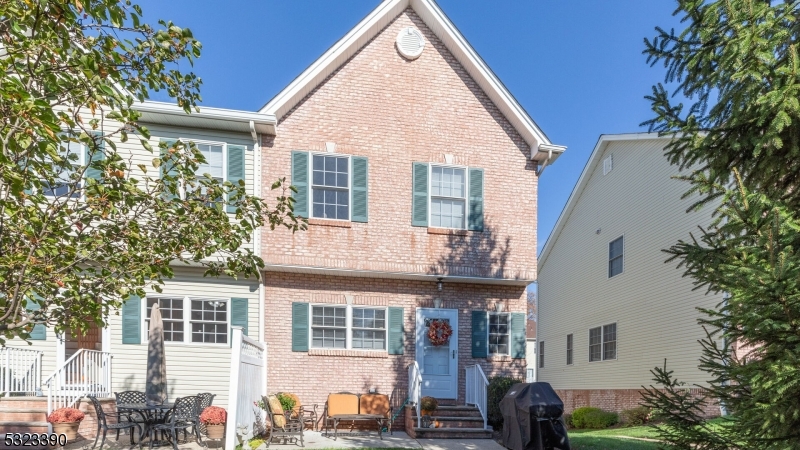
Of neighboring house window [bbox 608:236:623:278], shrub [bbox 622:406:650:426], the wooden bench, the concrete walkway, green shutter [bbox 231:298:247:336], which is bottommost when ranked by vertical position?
shrub [bbox 622:406:650:426]

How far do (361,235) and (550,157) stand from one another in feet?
16.3

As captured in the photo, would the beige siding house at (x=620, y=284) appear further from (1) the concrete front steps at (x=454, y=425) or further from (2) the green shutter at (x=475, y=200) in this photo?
(1) the concrete front steps at (x=454, y=425)

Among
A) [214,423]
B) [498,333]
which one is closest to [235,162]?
[214,423]

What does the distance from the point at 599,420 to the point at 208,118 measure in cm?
1314

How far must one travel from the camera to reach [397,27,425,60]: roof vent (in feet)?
40.8

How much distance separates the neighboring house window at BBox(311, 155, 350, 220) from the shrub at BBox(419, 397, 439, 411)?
14.1ft

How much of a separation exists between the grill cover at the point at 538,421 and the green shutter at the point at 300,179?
601 centimetres

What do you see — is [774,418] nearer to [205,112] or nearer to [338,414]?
[338,414]

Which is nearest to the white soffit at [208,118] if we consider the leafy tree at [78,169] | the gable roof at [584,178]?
the leafy tree at [78,169]

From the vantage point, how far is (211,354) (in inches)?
440

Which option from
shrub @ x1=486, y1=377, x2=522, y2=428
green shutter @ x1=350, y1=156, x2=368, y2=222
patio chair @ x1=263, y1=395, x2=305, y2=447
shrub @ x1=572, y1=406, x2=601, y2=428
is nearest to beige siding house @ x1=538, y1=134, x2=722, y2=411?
shrub @ x1=572, y1=406, x2=601, y2=428

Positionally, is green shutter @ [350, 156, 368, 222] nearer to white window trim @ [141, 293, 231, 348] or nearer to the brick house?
the brick house

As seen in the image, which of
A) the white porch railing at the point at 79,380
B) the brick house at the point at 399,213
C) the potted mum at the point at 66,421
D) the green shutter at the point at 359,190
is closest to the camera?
the potted mum at the point at 66,421

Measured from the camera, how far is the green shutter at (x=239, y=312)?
11.2 m
